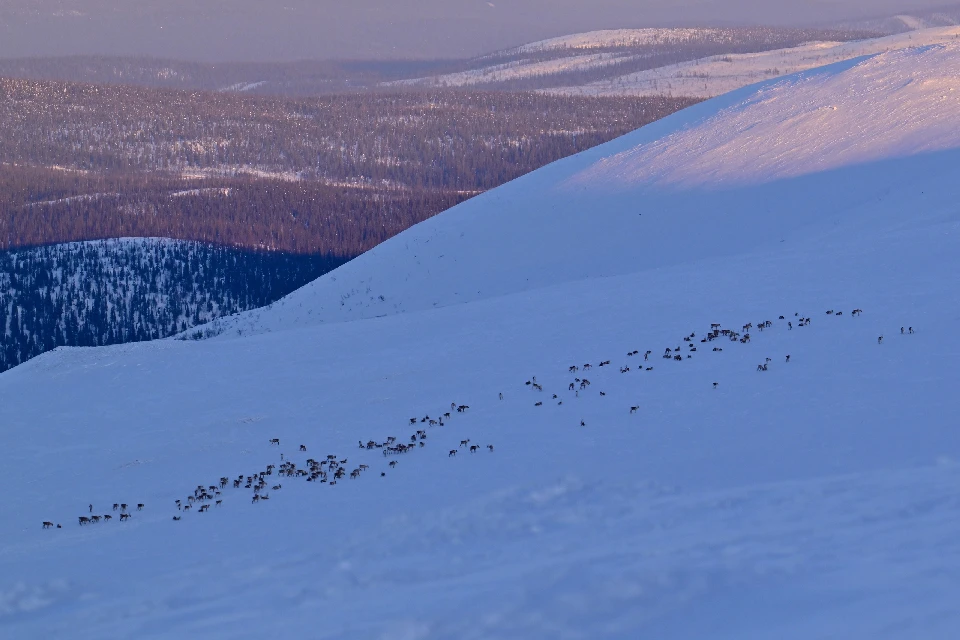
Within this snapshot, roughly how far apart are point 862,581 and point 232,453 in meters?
11.0

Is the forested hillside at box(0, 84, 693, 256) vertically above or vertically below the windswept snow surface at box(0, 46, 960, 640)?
above

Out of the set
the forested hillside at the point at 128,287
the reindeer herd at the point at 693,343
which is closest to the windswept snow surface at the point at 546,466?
the reindeer herd at the point at 693,343

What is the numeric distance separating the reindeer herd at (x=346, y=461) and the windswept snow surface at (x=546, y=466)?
15 centimetres

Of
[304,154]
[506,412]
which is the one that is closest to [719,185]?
[506,412]

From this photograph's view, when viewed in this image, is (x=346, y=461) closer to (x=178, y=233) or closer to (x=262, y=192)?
(x=178, y=233)

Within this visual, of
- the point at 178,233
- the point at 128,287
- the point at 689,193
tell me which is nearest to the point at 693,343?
the point at 689,193

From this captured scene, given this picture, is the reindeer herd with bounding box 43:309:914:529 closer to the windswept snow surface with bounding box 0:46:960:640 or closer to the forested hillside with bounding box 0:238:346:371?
the windswept snow surface with bounding box 0:46:960:640

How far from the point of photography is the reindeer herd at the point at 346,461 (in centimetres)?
1374

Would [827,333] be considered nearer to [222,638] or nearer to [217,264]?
[222,638]

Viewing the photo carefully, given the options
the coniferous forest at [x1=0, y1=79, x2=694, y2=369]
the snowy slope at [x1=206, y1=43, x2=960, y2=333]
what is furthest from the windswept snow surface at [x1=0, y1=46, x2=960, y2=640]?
the coniferous forest at [x1=0, y1=79, x2=694, y2=369]

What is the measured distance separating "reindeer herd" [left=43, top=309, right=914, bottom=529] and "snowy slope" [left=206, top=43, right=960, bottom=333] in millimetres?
15236

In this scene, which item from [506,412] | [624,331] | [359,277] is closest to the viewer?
[506,412]

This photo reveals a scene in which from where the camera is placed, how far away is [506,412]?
15570 mm

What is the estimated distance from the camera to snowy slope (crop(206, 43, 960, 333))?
35875 mm
